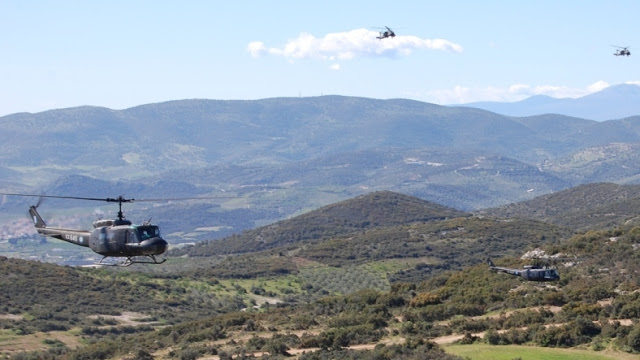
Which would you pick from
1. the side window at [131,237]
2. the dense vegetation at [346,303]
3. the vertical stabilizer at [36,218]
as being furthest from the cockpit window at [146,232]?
the vertical stabilizer at [36,218]

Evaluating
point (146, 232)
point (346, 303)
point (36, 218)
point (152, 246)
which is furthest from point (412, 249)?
point (152, 246)

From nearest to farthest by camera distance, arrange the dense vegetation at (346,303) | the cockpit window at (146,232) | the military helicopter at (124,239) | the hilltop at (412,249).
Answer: the military helicopter at (124,239) < the cockpit window at (146,232) < the dense vegetation at (346,303) < the hilltop at (412,249)

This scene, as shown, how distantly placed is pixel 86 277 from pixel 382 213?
10571 cm

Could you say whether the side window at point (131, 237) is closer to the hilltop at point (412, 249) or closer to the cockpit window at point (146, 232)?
the cockpit window at point (146, 232)

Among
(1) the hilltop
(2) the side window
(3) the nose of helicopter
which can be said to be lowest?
(1) the hilltop

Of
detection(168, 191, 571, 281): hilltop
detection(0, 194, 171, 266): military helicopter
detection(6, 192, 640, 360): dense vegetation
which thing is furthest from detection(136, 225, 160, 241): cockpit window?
detection(168, 191, 571, 281): hilltop

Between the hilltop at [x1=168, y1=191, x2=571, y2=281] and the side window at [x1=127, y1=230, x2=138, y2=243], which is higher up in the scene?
the side window at [x1=127, y1=230, x2=138, y2=243]

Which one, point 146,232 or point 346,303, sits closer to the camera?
point 146,232

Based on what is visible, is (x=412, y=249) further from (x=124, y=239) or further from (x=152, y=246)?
(x=152, y=246)

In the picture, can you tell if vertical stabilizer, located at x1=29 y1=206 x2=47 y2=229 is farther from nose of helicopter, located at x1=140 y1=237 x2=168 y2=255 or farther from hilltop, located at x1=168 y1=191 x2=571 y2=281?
hilltop, located at x1=168 y1=191 x2=571 y2=281

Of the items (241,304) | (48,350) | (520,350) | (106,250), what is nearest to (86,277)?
(241,304)

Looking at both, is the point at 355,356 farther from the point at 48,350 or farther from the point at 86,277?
the point at 86,277

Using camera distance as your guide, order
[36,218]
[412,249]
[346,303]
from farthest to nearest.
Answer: [412,249] → [346,303] → [36,218]

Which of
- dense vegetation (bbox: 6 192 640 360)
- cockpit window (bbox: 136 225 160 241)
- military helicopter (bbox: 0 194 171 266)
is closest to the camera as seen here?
military helicopter (bbox: 0 194 171 266)
